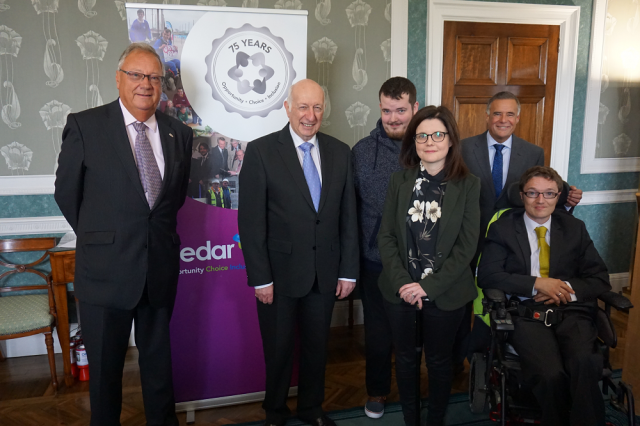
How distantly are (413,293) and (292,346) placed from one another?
0.66 metres

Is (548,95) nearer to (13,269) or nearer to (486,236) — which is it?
(486,236)

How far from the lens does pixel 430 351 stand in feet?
6.70

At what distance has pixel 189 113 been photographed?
7.22 ft

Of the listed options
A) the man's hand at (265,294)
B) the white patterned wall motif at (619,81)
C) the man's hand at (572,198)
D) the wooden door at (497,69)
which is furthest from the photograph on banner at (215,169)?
the white patterned wall motif at (619,81)

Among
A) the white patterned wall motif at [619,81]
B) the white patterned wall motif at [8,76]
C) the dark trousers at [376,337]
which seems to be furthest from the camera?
the white patterned wall motif at [619,81]

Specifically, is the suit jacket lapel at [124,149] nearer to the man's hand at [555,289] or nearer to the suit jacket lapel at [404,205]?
the suit jacket lapel at [404,205]

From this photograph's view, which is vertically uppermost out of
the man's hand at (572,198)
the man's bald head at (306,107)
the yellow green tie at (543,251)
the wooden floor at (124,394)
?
the man's bald head at (306,107)

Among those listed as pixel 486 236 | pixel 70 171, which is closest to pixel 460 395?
pixel 486 236

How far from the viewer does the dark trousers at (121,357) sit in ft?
6.21

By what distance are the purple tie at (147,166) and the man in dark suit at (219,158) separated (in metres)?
0.40

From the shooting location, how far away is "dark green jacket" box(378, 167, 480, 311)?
6.41ft

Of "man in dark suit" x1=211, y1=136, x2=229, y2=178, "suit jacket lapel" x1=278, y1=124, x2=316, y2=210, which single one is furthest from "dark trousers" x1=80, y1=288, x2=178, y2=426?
"suit jacket lapel" x1=278, y1=124, x2=316, y2=210

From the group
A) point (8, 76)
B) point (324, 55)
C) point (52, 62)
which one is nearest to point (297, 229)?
point (324, 55)

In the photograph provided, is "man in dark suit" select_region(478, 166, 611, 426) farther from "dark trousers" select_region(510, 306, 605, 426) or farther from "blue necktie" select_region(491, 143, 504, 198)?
"blue necktie" select_region(491, 143, 504, 198)
